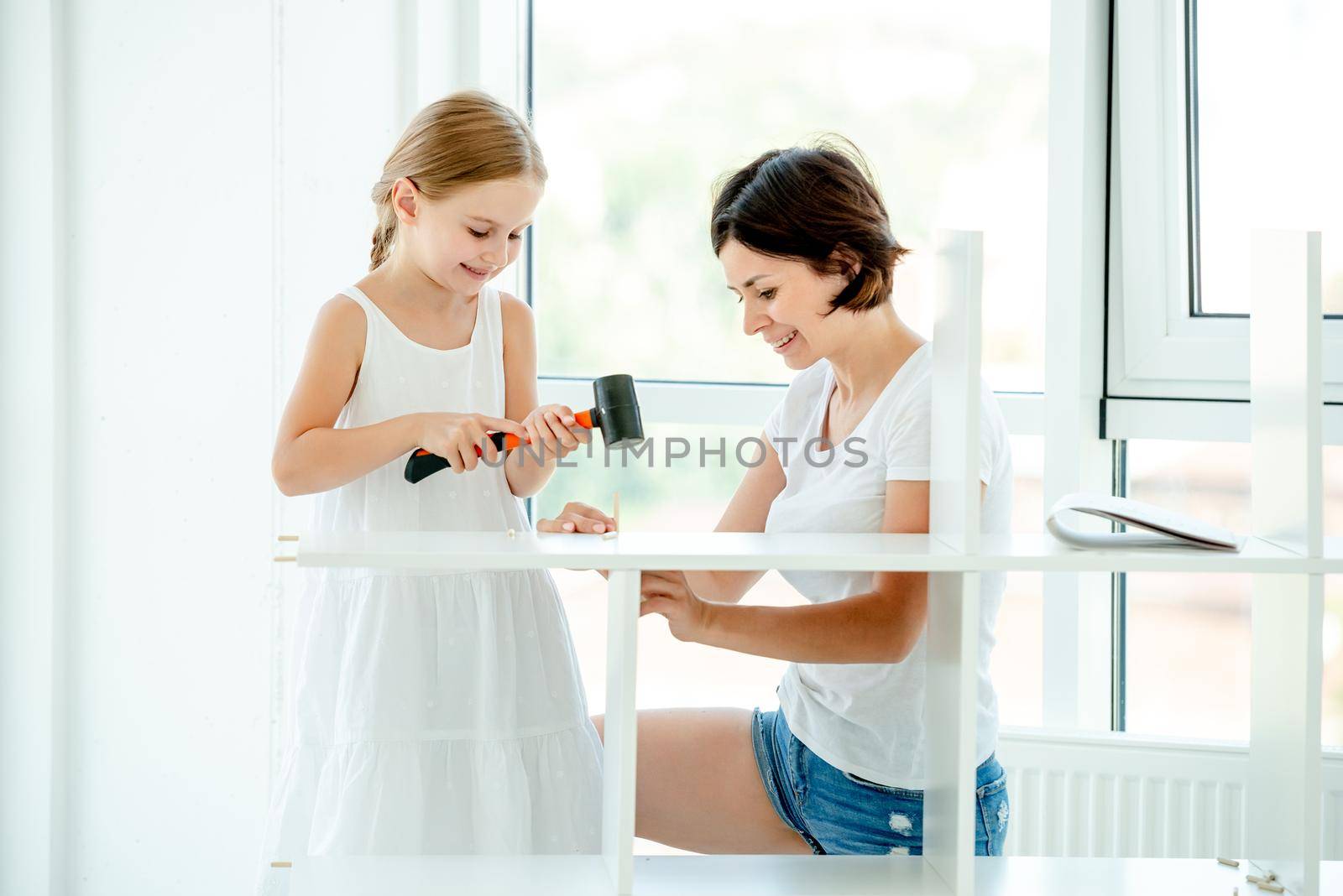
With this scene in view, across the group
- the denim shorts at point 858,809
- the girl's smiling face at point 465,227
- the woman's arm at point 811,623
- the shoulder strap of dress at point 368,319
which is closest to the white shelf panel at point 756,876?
the denim shorts at point 858,809

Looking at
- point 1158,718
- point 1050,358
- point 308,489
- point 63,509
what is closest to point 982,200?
point 1050,358

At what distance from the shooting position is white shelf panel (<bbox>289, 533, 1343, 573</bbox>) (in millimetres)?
1095

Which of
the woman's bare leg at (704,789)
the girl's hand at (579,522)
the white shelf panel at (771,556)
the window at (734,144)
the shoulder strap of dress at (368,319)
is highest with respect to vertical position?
the window at (734,144)

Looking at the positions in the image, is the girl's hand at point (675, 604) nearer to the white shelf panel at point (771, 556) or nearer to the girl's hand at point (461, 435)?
the white shelf panel at point (771, 556)

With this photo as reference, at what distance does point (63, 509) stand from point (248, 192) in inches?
26.1

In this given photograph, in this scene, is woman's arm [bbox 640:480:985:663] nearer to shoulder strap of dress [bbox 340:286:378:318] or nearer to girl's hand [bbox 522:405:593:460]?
girl's hand [bbox 522:405:593:460]

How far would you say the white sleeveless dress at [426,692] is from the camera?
143 centimetres

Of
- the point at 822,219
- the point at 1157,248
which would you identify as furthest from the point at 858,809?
the point at 1157,248

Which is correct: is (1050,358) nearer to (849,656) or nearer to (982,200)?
(982,200)

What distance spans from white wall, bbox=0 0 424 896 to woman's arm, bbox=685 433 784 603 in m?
0.85

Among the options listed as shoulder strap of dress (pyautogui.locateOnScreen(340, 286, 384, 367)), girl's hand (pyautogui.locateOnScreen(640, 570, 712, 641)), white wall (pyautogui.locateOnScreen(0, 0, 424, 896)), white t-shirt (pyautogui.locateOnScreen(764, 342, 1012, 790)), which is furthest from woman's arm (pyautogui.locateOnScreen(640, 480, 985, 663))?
white wall (pyautogui.locateOnScreen(0, 0, 424, 896))

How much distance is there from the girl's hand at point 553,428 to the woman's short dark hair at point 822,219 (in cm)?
37

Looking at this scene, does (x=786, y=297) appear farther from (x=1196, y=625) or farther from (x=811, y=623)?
(x=1196, y=625)

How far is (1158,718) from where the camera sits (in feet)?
7.72
